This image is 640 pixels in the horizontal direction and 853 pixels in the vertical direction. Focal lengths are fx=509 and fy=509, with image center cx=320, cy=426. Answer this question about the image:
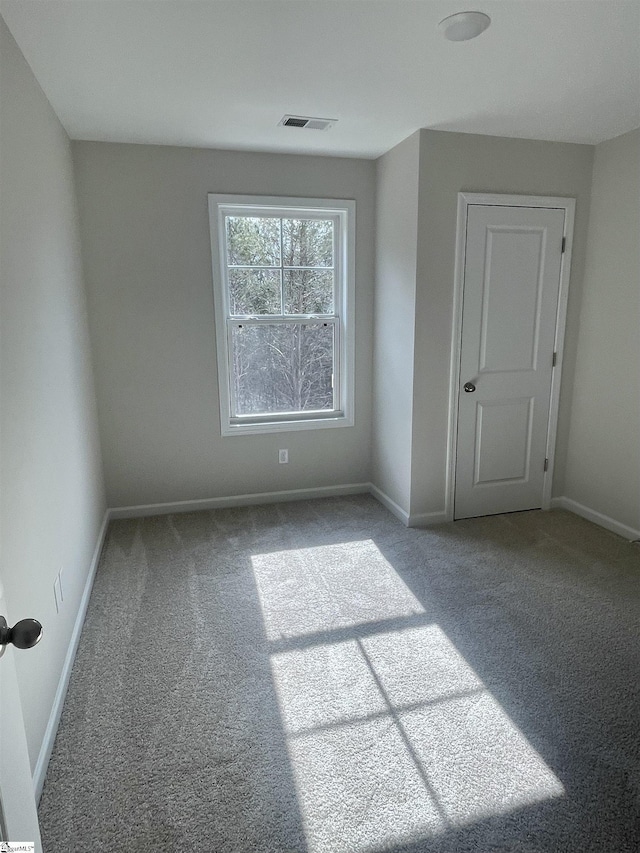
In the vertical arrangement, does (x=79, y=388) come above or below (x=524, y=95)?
below

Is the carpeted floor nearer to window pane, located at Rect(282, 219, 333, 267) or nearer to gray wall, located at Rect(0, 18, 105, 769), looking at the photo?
gray wall, located at Rect(0, 18, 105, 769)

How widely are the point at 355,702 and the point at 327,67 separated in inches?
102

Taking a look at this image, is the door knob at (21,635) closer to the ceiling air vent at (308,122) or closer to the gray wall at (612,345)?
the ceiling air vent at (308,122)

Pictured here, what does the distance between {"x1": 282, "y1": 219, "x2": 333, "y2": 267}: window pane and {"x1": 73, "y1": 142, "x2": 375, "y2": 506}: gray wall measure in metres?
0.20

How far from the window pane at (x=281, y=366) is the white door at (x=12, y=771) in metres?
2.81

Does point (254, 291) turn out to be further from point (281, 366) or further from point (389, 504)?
point (389, 504)

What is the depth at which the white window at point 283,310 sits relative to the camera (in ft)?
11.5

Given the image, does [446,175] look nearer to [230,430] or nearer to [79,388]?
[230,430]

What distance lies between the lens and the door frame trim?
3.12 m

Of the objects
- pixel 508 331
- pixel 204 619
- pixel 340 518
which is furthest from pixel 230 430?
pixel 508 331

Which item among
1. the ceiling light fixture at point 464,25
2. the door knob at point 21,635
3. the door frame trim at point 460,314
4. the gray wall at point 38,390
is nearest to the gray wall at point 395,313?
the door frame trim at point 460,314

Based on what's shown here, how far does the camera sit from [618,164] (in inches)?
123

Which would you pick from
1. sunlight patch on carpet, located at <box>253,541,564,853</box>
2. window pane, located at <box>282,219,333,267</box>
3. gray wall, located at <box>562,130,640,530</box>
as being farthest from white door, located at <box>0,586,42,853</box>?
gray wall, located at <box>562,130,640,530</box>

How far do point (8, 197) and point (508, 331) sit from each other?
2.81 metres
